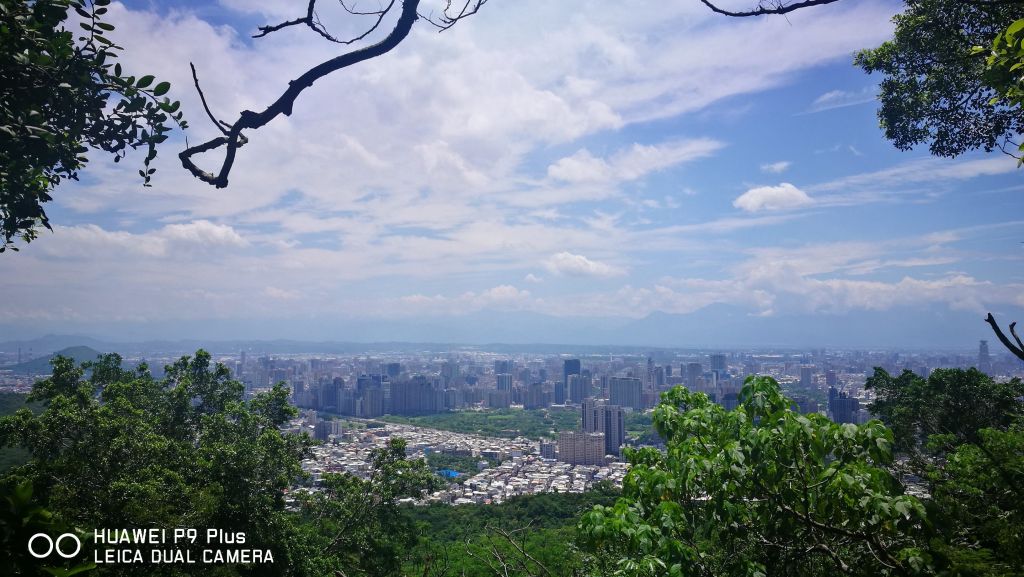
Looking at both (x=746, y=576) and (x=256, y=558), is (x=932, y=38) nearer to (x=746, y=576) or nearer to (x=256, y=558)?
(x=746, y=576)

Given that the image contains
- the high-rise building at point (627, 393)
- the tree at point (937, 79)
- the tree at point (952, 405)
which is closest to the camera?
the tree at point (937, 79)

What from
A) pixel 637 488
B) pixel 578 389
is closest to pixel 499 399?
pixel 578 389

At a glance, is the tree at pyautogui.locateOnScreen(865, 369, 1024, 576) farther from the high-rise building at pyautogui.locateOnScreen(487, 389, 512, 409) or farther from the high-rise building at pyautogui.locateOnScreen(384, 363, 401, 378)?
the high-rise building at pyautogui.locateOnScreen(384, 363, 401, 378)

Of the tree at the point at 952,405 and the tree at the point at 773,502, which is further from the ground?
the tree at the point at 773,502

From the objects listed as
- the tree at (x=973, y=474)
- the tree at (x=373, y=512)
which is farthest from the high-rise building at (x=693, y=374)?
the tree at (x=373, y=512)

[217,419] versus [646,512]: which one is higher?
[646,512]

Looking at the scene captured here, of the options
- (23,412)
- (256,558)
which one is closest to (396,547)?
(256,558)

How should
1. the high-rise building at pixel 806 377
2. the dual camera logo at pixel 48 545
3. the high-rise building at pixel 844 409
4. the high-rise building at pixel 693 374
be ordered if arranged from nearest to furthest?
the dual camera logo at pixel 48 545
the high-rise building at pixel 844 409
the high-rise building at pixel 806 377
the high-rise building at pixel 693 374

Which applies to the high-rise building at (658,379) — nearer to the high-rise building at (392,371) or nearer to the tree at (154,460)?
the high-rise building at (392,371)
